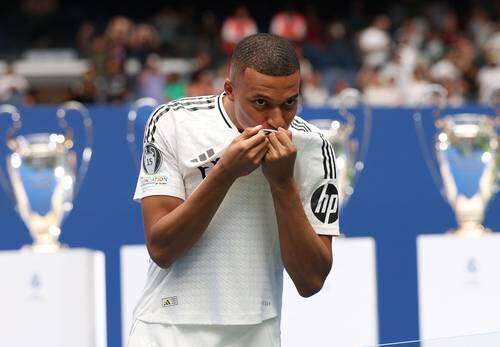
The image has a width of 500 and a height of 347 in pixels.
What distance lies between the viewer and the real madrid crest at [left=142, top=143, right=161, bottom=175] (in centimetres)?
218

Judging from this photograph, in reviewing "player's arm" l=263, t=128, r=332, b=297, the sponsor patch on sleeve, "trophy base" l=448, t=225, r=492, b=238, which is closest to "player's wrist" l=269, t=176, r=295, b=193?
"player's arm" l=263, t=128, r=332, b=297

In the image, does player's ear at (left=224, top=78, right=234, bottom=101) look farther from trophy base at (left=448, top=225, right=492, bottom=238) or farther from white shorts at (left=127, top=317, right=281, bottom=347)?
trophy base at (left=448, top=225, right=492, bottom=238)

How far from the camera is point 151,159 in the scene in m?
2.21

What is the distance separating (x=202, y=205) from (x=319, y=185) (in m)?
0.28

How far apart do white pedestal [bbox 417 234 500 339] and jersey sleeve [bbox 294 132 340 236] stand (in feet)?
8.70

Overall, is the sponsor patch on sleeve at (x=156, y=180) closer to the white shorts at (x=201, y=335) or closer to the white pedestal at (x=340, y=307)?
the white shorts at (x=201, y=335)

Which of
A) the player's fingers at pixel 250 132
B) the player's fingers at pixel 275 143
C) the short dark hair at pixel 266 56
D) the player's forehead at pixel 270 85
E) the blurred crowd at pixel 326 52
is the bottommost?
the player's fingers at pixel 275 143

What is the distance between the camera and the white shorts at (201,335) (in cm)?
214

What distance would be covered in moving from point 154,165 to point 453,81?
29.6ft

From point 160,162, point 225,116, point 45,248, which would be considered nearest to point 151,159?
point 160,162

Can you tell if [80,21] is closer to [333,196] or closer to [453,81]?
[453,81]

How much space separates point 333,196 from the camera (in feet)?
7.29

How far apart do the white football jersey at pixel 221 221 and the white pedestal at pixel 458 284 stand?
266 centimetres

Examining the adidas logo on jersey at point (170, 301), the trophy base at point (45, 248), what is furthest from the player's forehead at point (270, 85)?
the trophy base at point (45, 248)
